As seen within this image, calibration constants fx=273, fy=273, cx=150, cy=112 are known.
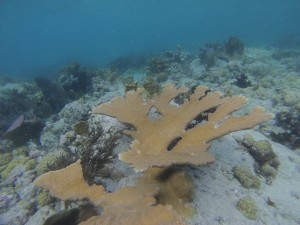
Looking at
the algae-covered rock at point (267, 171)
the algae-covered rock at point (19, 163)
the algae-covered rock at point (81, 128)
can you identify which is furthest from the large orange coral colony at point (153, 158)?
the algae-covered rock at point (19, 163)

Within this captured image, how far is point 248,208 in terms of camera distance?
10.9 ft

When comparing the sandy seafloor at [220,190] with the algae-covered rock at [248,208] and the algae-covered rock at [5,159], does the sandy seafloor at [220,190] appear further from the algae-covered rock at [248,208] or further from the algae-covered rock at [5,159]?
the algae-covered rock at [5,159]

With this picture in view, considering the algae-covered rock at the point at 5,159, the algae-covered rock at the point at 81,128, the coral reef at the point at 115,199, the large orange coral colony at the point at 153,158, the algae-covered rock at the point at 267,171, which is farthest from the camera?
Answer: the algae-covered rock at the point at 5,159

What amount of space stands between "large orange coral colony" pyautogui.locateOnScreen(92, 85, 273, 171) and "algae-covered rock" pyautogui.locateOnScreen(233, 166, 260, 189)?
2.68 ft

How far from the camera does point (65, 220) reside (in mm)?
2848

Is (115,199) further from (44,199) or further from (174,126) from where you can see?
(44,199)

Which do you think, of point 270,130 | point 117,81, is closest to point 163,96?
point 270,130

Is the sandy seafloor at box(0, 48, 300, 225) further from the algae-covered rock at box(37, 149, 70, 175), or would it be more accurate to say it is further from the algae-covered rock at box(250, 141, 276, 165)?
the algae-covered rock at box(37, 149, 70, 175)

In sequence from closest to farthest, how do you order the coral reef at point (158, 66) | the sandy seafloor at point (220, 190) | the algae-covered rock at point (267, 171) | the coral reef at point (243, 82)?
the sandy seafloor at point (220, 190) < the algae-covered rock at point (267, 171) < the coral reef at point (243, 82) < the coral reef at point (158, 66)

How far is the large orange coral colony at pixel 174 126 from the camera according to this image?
2.81 m

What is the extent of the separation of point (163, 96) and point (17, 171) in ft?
9.61

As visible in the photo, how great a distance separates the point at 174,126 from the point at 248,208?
1.35 meters

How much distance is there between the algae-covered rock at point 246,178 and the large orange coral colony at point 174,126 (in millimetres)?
817

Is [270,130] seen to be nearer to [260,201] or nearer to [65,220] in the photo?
[260,201]
